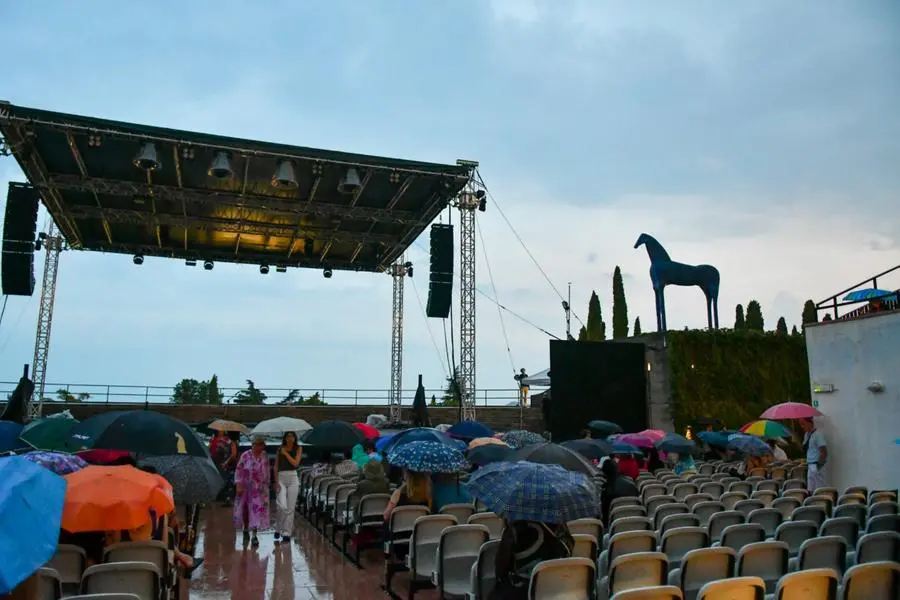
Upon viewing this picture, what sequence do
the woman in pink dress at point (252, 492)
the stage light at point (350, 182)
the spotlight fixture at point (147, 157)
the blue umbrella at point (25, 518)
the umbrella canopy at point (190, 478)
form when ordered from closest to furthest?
the blue umbrella at point (25, 518) < the umbrella canopy at point (190, 478) < the woman in pink dress at point (252, 492) < the spotlight fixture at point (147, 157) < the stage light at point (350, 182)

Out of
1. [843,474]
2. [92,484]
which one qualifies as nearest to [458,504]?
[92,484]

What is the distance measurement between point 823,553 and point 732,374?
16.6 meters

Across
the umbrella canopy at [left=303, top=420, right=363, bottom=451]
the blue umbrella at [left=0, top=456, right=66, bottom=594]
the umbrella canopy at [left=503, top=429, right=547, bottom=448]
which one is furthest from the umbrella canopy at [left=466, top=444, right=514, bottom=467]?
the blue umbrella at [left=0, top=456, right=66, bottom=594]

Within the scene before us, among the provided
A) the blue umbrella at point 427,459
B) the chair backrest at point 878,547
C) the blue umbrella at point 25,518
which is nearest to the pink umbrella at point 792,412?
the chair backrest at point 878,547

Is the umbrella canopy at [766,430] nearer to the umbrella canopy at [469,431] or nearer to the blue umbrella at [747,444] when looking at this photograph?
the blue umbrella at [747,444]

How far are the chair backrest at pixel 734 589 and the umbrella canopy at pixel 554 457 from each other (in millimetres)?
2480

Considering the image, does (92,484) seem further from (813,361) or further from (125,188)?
(125,188)

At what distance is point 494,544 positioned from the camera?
14.2 feet

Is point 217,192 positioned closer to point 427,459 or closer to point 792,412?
point 427,459

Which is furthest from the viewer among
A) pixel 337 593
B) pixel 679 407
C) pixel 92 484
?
pixel 679 407

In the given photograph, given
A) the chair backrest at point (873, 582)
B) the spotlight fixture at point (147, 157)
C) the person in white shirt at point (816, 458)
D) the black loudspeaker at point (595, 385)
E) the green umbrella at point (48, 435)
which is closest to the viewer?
the chair backrest at point (873, 582)

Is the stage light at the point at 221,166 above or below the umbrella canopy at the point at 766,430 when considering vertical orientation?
above

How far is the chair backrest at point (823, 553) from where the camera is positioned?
448 cm

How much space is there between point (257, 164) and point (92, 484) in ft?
46.6
